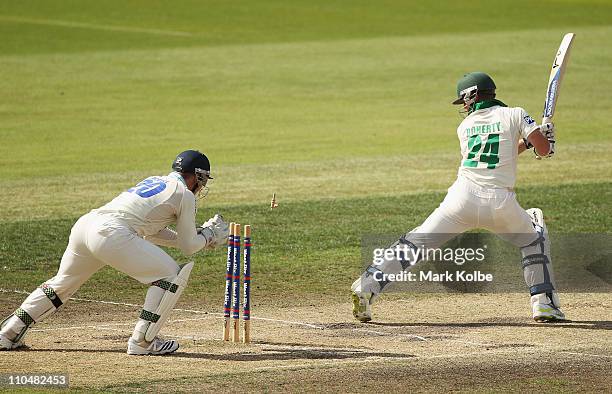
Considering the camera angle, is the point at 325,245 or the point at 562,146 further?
the point at 562,146

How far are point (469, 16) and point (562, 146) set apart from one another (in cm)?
2282

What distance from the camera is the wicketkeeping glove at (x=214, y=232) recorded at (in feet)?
34.3

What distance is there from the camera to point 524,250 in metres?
11.6

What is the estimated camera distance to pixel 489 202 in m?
11.2

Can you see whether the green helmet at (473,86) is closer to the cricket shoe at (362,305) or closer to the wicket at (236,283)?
the cricket shoe at (362,305)

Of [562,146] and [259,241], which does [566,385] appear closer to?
[259,241]

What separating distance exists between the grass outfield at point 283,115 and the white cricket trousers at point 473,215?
2.32m

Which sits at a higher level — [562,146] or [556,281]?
[562,146]

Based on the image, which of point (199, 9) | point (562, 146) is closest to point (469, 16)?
point (199, 9)

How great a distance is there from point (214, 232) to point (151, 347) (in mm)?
1115

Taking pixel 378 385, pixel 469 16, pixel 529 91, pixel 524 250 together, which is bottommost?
pixel 378 385

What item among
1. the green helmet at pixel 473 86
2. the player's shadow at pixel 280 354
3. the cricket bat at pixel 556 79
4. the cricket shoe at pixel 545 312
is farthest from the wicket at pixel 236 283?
the cricket bat at pixel 556 79

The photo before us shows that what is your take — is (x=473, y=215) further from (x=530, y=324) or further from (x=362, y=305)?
(x=362, y=305)

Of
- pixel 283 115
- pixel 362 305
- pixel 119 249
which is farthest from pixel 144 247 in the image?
pixel 283 115
